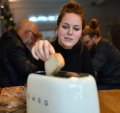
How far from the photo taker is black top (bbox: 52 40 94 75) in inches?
50.4

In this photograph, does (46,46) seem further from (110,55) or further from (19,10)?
(19,10)

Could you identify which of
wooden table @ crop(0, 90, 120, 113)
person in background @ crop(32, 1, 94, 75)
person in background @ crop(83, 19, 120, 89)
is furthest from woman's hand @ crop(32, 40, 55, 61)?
person in background @ crop(83, 19, 120, 89)

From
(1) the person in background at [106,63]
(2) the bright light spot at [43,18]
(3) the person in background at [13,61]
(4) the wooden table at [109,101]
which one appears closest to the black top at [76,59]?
(4) the wooden table at [109,101]

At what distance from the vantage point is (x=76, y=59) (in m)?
1.30

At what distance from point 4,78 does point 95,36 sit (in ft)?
3.01

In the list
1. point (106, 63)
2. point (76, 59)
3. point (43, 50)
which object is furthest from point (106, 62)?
point (43, 50)

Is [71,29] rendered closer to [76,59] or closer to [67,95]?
[76,59]

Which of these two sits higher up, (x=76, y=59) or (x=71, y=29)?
(x=71, y=29)

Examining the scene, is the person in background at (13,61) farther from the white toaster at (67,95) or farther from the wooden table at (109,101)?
the white toaster at (67,95)

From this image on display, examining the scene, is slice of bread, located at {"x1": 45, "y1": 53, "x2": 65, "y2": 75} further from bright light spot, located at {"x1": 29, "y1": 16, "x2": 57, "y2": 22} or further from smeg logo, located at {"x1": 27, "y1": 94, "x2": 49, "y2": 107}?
bright light spot, located at {"x1": 29, "y1": 16, "x2": 57, "y2": 22}

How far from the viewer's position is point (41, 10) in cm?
818

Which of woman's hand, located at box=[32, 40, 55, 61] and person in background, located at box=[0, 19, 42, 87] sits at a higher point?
woman's hand, located at box=[32, 40, 55, 61]

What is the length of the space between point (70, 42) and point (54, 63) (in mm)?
473

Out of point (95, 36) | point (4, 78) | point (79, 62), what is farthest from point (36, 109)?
point (95, 36)
